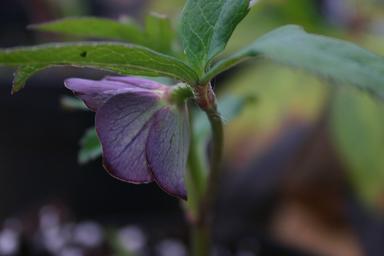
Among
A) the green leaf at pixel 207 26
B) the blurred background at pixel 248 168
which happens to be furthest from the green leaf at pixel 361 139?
the green leaf at pixel 207 26

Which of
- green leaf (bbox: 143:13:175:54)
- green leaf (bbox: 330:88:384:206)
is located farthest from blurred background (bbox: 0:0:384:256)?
green leaf (bbox: 143:13:175:54)

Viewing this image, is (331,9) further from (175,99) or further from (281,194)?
(175,99)

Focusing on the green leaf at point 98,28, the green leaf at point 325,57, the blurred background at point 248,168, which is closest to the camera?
the green leaf at point 325,57

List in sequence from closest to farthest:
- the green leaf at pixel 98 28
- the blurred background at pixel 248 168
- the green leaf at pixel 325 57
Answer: the green leaf at pixel 325 57 → the green leaf at pixel 98 28 → the blurred background at pixel 248 168

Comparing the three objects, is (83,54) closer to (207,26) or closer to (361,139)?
(207,26)

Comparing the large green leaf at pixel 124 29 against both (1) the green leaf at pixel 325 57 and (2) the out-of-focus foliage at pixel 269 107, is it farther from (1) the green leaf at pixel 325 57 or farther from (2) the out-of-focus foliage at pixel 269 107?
(2) the out-of-focus foliage at pixel 269 107

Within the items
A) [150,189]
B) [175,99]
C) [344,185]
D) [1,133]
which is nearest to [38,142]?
[1,133]
